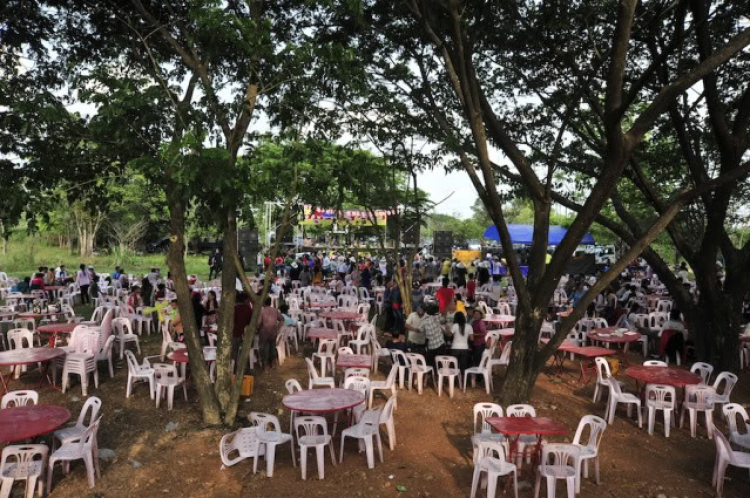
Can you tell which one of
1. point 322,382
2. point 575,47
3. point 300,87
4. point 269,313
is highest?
point 575,47

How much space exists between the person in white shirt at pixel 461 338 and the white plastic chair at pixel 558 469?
344 centimetres

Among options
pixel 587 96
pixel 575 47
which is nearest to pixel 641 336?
pixel 587 96

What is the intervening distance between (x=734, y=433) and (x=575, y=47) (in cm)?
680

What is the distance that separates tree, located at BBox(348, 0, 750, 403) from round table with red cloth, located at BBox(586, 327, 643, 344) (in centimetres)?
208

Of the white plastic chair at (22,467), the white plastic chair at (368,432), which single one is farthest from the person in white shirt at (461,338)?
the white plastic chair at (22,467)

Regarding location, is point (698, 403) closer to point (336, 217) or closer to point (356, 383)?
point (356, 383)

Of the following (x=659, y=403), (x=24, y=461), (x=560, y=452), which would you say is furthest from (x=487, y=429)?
(x=24, y=461)

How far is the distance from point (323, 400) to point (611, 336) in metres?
6.27

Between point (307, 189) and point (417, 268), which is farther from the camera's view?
point (417, 268)

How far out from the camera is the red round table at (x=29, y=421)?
5215 millimetres

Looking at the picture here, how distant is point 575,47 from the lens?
9750mm

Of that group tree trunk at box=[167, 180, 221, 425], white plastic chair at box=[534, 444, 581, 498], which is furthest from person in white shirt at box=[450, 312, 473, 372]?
tree trunk at box=[167, 180, 221, 425]

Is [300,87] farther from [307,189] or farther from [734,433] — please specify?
[734,433]

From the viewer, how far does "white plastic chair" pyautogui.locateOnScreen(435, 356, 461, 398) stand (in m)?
8.45
